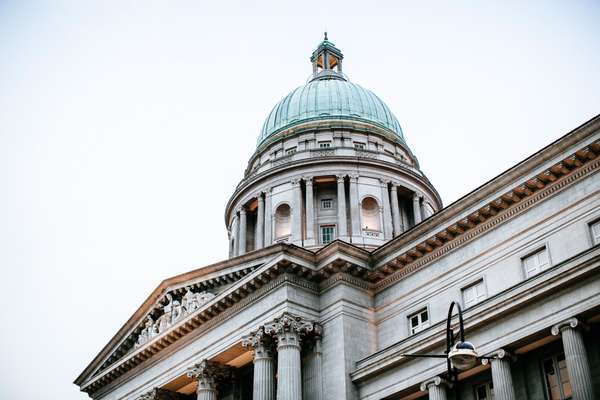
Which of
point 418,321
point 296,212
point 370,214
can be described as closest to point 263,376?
point 418,321

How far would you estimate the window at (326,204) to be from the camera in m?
58.3

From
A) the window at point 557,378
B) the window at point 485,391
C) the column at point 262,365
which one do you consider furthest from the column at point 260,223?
the window at point 557,378

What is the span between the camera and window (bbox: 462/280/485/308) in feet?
107

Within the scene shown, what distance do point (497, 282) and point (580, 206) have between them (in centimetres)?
458

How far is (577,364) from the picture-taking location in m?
25.8

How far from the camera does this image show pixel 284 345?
34938 mm

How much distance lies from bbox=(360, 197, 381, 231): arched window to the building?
1819 cm

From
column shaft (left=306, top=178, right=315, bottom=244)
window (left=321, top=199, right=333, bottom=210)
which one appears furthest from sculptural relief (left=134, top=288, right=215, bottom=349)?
window (left=321, top=199, right=333, bottom=210)

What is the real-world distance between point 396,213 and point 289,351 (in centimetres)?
2494

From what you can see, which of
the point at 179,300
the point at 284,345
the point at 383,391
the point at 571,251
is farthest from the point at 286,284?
the point at 571,251

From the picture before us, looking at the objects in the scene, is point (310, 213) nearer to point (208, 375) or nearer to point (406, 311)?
point (208, 375)

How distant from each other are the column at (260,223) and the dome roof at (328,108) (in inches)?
308

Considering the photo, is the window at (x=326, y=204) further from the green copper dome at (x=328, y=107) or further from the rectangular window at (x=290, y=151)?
the green copper dome at (x=328, y=107)

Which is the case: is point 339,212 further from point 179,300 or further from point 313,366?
point 313,366
